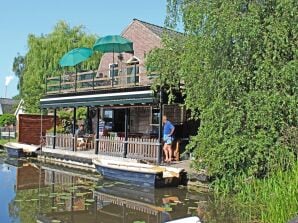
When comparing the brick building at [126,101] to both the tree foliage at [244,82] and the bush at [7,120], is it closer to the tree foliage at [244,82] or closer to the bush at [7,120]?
the tree foliage at [244,82]

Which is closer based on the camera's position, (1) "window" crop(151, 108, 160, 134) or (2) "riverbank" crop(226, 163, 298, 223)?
(2) "riverbank" crop(226, 163, 298, 223)

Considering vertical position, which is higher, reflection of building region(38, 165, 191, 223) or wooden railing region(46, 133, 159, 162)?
wooden railing region(46, 133, 159, 162)

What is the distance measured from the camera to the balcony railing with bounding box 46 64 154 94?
1787 cm

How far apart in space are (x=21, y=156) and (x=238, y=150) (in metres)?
16.7

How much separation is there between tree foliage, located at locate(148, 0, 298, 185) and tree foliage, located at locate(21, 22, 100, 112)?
24.7 m

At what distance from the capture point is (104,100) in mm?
18766

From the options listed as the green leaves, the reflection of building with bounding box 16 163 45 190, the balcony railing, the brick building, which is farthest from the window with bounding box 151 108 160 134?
the green leaves

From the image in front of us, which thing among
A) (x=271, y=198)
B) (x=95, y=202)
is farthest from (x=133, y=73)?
(x=271, y=198)

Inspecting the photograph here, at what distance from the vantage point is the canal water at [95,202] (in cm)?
1001

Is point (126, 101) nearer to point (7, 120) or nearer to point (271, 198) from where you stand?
point (271, 198)

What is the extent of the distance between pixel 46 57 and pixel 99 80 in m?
19.4

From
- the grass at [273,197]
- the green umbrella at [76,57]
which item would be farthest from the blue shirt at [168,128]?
the green umbrella at [76,57]

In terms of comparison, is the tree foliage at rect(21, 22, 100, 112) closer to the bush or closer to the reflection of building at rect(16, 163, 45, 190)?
the bush

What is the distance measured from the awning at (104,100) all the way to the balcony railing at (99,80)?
44 cm
